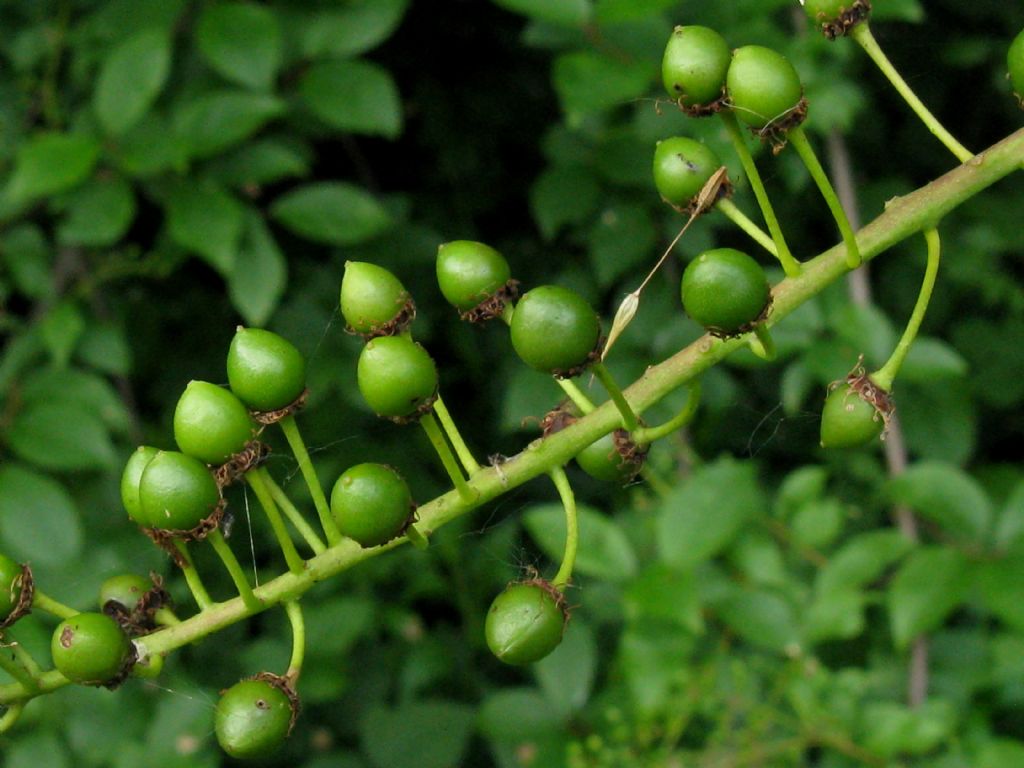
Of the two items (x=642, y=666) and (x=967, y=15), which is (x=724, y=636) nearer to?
(x=642, y=666)

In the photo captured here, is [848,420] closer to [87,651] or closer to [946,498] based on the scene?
[87,651]

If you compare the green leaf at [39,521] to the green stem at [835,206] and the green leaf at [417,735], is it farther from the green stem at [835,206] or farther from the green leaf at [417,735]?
the green stem at [835,206]

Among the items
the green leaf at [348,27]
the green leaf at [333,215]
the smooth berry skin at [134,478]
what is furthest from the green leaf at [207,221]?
the smooth berry skin at [134,478]

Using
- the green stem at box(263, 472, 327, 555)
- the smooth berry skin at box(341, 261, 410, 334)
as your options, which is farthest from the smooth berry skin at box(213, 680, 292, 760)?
the smooth berry skin at box(341, 261, 410, 334)

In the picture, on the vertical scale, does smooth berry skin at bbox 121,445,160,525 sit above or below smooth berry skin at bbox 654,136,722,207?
below

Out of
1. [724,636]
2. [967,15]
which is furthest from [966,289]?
[724,636]

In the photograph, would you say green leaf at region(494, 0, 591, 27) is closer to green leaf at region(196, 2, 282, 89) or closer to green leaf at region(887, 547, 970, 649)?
green leaf at region(196, 2, 282, 89)
